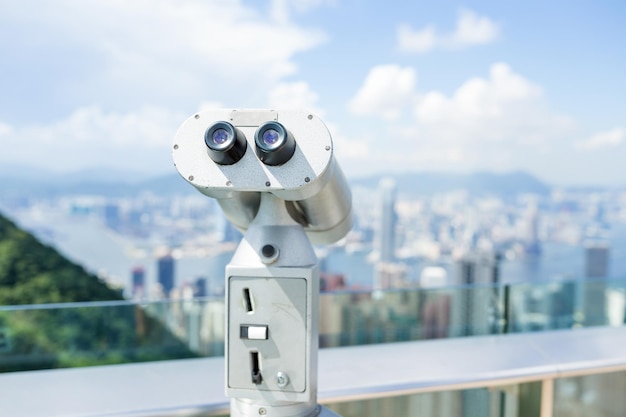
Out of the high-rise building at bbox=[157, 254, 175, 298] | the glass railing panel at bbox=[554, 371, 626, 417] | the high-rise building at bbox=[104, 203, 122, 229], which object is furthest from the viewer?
the high-rise building at bbox=[104, 203, 122, 229]

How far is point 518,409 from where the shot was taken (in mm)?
1809

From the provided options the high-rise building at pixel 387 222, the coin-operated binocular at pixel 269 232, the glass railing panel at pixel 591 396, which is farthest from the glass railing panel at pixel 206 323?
the high-rise building at pixel 387 222

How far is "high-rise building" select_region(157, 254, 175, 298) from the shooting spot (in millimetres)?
6672

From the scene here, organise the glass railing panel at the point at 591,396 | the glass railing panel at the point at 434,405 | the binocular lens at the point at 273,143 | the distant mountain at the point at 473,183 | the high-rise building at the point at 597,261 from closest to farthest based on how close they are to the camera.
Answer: the binocular lens at the point at 273,143, the glass railing panel at the point at 434,405, the glass railing panel at the point at 591,396, the high-rise building at the point at 597,261, the distant mountain at the point at 473,183

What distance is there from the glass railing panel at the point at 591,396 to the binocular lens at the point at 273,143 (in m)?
1.42

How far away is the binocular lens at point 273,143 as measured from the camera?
2.96 ft

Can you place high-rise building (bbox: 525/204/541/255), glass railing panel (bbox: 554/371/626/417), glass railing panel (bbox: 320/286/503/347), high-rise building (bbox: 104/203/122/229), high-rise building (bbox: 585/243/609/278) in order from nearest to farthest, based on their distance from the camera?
1. glass railing panel (bbox: 554/371/626/417)
2. glass railing panel (bbox: 320/286/503/347)
3. high-rise building (bbox: 585/243/609/278)
4. high-rise building (bbox: 104/203/122/229)
5. high-rise building (bbox: 525/204/541/255)

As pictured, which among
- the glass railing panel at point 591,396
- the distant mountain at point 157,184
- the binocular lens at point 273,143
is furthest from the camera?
Result: the distant mountain at point 157,184

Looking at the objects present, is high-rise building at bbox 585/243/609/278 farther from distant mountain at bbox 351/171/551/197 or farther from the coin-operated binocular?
the coin-operated binocular

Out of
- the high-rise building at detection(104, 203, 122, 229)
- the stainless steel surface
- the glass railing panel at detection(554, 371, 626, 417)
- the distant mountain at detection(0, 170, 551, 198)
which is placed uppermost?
the distant mountain at detection(0, 170, 551, 198)

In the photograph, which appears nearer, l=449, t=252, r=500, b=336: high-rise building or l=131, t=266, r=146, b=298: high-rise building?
l=449, t=252, r=500, b=336: high-rise building

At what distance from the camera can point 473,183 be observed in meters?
9.22

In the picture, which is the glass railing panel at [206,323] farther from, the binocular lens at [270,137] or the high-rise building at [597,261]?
the high-rise building at [597,261]

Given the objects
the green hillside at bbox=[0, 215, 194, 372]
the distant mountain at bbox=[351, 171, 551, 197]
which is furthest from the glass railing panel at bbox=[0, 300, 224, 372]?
the distant mountain at bbox=[351, 171, 551, 197]
